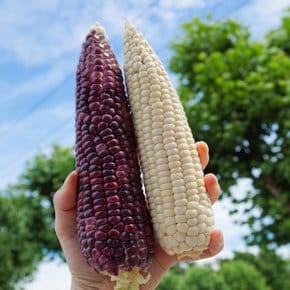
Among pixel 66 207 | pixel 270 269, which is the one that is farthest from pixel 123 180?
pixel 270 269

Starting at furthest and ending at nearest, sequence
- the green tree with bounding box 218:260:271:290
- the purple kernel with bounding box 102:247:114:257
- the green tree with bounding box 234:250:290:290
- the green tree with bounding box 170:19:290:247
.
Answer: the green tree with bounding box 234:250:290:290
the green tree with bounding box 218:260:271:290
the green tree with bounding box 170:19:290:247
the purple kernel with bounding box 102:247:114:257

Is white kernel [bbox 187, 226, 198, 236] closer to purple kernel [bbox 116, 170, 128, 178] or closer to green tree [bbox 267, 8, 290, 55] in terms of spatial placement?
purple kernel [bbox 116, 170, 128, 178]

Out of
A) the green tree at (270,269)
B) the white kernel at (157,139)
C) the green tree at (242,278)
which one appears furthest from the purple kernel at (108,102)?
the green tree at (270,269)

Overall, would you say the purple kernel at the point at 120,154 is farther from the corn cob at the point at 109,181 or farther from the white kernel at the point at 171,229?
the white kernel at the point at 171,229

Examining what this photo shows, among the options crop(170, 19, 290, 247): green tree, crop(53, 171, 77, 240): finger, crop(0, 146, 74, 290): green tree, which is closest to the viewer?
crop(53, 171, 77, 240): finger

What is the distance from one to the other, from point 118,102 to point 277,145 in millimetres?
4778

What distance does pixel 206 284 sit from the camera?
39.8 ft

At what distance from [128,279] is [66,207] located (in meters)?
0.25

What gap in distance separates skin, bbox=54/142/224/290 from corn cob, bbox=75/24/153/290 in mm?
66

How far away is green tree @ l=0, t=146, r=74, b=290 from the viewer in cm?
662

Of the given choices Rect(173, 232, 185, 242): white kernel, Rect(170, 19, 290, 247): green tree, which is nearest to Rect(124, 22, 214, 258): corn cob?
Rect(173, 232, 185, 242): white kernel

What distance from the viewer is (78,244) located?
1197 millimetres

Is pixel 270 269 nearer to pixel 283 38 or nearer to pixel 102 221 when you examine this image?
pixel 283 38

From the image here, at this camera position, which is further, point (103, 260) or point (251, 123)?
point (251, 123)
